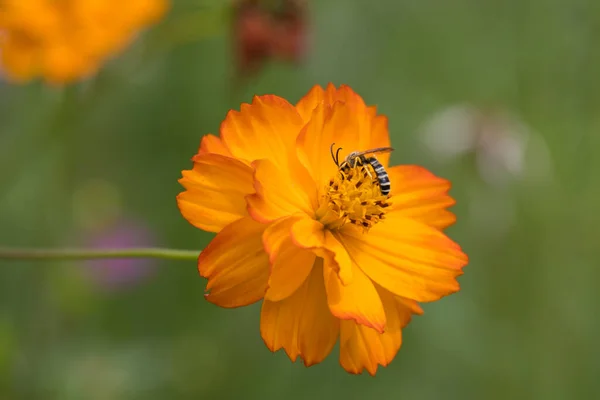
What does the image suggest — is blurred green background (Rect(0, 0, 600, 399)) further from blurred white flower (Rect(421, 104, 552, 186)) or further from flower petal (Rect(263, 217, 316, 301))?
flower petal (Rect(263, 217, 316, 301))

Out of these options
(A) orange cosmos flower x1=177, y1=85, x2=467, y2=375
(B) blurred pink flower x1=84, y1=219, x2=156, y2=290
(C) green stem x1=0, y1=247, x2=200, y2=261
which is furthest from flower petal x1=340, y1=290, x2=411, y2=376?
(B) blurred pink flower x1=84, y1=219, x2=156, y2=290

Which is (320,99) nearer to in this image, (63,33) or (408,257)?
(408,257)

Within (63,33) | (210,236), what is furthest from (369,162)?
(210,236)

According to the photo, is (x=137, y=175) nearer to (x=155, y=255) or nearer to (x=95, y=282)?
(x=95, y=282)

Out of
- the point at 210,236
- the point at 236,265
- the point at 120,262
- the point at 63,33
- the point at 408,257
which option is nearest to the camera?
the point at 236,265

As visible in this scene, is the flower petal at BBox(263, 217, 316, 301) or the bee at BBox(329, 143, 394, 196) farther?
the bee at BBox(329, 143, 394, 196)

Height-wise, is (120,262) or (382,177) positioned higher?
(382,177)
